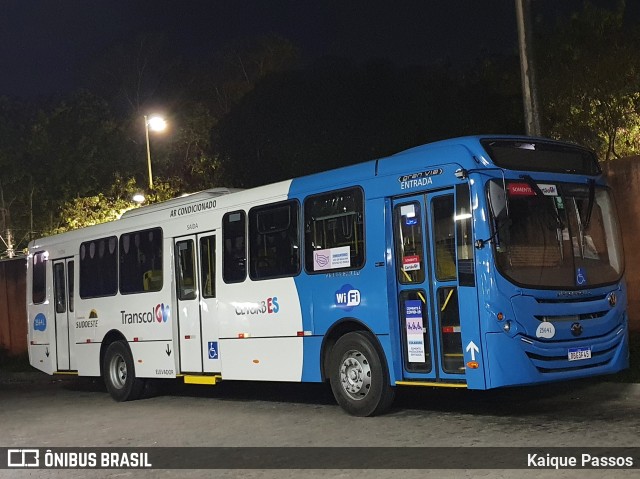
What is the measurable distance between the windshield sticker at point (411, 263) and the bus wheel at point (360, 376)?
3.41 ft

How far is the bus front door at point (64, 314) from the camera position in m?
17.6

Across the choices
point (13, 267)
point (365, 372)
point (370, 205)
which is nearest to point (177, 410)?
point (365, 372)

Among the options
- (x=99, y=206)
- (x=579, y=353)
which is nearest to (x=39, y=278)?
(x=579, y=353)

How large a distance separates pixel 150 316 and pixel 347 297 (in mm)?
5082

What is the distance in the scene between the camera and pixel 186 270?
14.6 metres

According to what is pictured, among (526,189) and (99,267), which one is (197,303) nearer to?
(99,267)

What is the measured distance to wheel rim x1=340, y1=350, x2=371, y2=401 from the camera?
11.1 meters

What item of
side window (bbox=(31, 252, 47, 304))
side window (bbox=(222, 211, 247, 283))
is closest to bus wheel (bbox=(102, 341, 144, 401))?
side window (bbox=(31, 252, 47, 304))

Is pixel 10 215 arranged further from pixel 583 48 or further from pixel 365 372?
pixel 365 372

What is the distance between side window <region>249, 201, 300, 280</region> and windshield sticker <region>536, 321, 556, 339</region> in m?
3.66

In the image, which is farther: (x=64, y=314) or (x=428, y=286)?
(x=64, y=314)

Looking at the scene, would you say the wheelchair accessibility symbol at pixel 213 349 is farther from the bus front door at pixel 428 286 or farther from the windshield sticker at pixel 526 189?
the windshield sticker at pixel 526 189

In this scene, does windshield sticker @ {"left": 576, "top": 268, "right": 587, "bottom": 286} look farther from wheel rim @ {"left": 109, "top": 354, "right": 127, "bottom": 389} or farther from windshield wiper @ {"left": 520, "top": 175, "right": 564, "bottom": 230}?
wheel rim @ {"left": 109, "top": 354, "right": 127, "bottom": 389}

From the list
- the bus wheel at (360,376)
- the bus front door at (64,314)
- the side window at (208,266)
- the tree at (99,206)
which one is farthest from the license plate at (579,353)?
the tree at (99,206)
